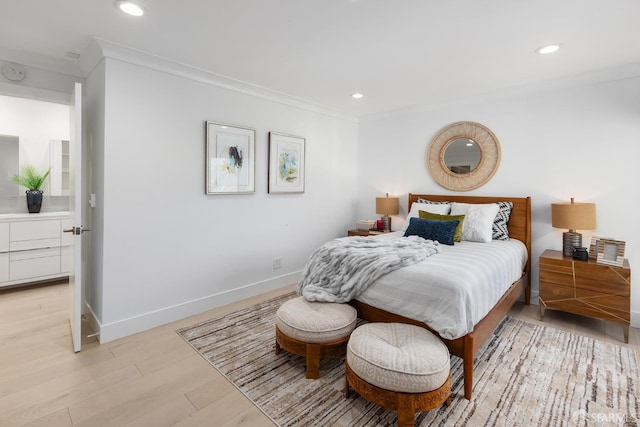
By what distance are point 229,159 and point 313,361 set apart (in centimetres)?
218

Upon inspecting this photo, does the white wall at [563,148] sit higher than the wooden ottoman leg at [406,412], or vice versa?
the white wall at [563,148]

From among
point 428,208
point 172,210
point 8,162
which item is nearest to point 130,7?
point 172,210

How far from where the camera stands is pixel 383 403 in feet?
5.45

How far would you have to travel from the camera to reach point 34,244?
3926mm

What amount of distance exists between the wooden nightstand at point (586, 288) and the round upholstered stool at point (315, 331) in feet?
6.77

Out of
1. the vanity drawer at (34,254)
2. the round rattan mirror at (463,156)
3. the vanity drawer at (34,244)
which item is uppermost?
the round rattan mirror at (463,156)

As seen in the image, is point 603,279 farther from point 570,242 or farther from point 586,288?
point 570,242

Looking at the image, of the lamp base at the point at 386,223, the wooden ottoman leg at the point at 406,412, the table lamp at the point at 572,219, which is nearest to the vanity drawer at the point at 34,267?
the lamp base at the point at 386,223

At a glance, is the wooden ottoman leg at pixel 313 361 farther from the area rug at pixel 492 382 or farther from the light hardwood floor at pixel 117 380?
the light hardwood floor at pixel 117 380

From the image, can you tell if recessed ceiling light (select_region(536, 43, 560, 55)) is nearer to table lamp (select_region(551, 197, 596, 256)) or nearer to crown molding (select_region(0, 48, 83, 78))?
table lamp (select_region(551, 197, 596, 256))

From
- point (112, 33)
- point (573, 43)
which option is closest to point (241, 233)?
point (112, 33)

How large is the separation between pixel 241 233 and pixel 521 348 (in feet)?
9.27

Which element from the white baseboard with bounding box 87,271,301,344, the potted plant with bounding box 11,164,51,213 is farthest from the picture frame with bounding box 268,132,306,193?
the potted plant with bounding box 11,164,51,213

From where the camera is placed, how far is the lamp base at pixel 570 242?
307cm
